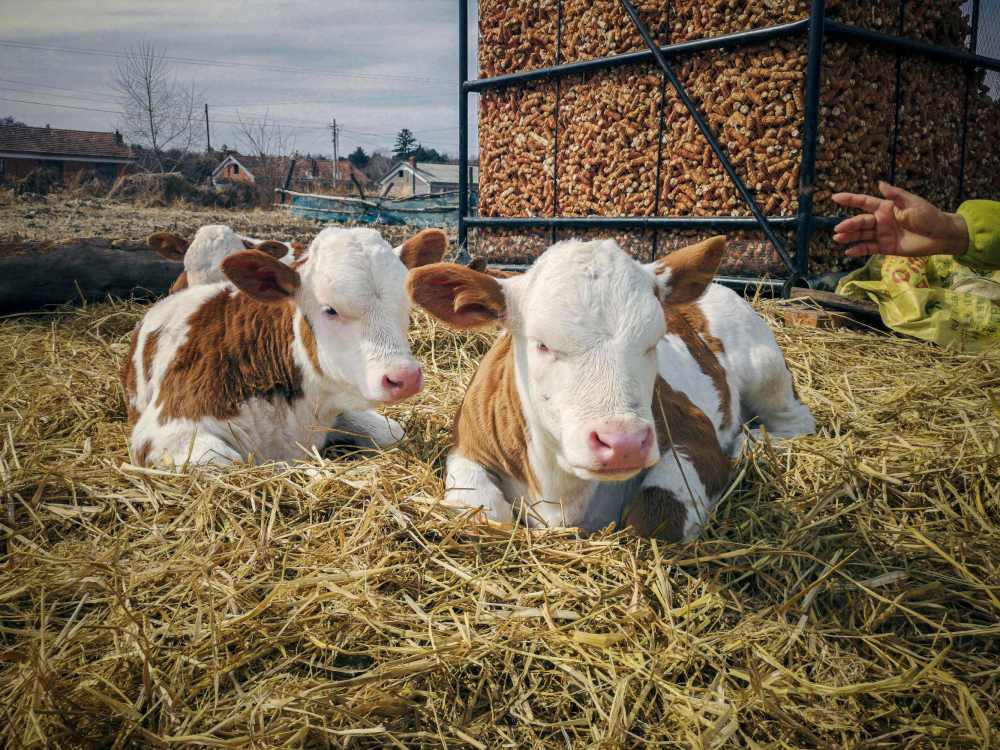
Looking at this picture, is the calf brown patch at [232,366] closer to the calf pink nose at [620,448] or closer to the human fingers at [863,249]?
the calf pink nose at [620,448]

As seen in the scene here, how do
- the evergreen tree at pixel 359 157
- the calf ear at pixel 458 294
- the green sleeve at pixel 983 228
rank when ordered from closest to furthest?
the calf ear at pixel 458 294 < the green sleeve at pixel 983 228 < the evergreen tree at pixel 359 157

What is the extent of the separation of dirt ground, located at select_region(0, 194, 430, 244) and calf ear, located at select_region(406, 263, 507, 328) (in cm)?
1080

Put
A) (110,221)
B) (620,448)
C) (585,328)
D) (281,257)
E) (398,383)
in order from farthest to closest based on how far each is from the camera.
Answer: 1. (110,221)
2. (281,257)
3. (398,383)
4. (585,328)
5. (620,448)

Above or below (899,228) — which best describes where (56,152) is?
above

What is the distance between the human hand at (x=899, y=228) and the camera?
12.4ft

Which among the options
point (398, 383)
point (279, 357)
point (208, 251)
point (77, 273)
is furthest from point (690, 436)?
point (77, 273)

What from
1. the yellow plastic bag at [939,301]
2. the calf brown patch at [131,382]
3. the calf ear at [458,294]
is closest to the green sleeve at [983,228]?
the yellow plastic bag at [939,301]

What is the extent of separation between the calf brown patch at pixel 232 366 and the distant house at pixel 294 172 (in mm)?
45039

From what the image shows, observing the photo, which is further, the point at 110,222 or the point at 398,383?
the point at 110,222

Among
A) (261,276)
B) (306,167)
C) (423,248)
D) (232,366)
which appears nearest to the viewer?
(261,276)

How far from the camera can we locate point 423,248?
3.46m

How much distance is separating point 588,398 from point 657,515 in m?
0.61

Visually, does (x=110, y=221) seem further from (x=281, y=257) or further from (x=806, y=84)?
(x=806, y=84)

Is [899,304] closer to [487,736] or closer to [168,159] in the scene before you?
[487,736]
